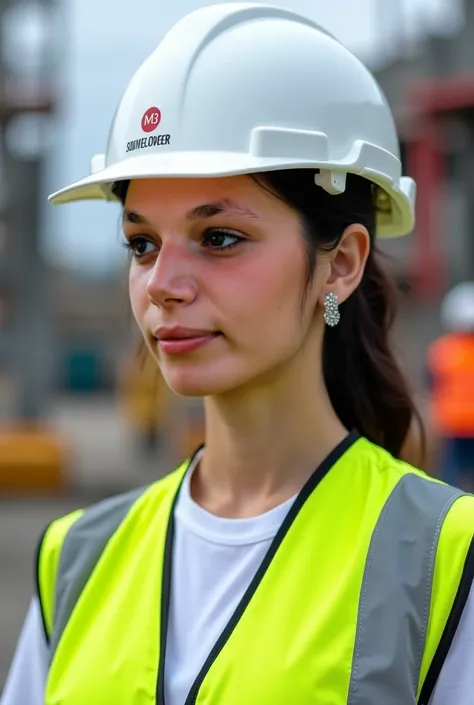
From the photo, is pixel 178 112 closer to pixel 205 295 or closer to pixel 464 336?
pixel 205 295

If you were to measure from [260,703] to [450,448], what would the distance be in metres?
6.01

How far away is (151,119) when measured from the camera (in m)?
1.63

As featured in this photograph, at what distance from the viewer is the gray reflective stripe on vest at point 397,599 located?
4.59 ft

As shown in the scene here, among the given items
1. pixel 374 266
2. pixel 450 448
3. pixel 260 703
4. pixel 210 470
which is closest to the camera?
pixel 260 703

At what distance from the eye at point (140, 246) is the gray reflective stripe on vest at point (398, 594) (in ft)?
1.63

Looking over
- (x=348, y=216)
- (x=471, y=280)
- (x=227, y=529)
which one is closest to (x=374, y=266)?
(x=348, y=216)

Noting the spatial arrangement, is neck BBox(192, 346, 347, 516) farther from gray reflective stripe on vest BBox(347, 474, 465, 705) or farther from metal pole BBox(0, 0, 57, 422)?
metal pole BBox(0, 0, 57, 422)

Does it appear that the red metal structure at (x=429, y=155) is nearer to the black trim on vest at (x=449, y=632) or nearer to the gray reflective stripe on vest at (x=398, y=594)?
the gray reflective stripe on vest at (x=398, y=594)

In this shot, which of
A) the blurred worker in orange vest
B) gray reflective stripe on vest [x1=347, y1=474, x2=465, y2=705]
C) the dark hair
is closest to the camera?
gray reflective stripe on vest [x1=347, y1=474, x2=465, y2=705]

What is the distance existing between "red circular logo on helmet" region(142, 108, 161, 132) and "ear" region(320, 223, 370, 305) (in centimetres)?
32

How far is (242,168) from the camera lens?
1507 mm

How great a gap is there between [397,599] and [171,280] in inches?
20.6

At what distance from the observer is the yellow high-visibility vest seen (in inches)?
55.8

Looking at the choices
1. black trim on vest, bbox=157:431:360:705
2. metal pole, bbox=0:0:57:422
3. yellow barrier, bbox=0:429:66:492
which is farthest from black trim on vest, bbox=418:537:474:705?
metal pole, bbox=0:0:57:422
